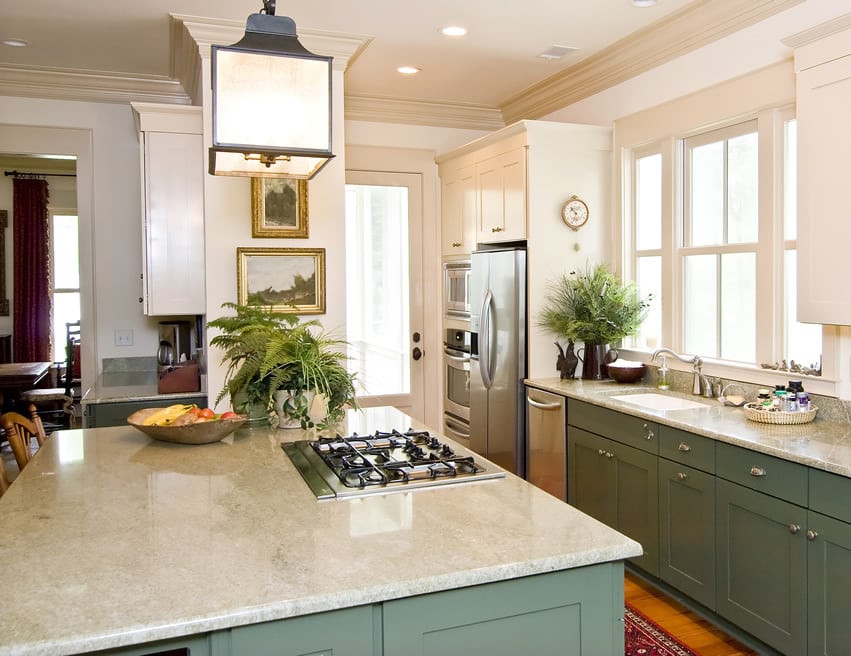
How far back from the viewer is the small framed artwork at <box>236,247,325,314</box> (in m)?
3.90

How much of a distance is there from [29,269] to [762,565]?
811 centimetres

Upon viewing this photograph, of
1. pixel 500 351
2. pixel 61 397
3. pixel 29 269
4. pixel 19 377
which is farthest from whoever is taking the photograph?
pixel 29 269

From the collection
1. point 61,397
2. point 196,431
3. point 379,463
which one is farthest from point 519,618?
point 61,397

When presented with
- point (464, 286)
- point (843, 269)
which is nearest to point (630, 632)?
point (843, 269)

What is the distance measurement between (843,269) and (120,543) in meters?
2.50

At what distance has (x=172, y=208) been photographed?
410cm

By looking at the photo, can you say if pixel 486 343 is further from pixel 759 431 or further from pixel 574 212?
pixel 759 431

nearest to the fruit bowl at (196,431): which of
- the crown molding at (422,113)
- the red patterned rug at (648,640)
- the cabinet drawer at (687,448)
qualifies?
the red patterned rug at (648,640)

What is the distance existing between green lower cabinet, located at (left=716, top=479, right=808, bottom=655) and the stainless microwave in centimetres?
242

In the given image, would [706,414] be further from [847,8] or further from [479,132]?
[479,132]

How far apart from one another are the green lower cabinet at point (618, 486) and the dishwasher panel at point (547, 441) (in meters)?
0.07

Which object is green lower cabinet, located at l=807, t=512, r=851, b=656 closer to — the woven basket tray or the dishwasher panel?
the woven basket tray

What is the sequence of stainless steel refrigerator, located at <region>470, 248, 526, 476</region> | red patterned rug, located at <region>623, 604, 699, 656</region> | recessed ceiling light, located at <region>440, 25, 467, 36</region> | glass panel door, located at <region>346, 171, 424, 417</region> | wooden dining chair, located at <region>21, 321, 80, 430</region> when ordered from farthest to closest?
wooden dining chair, located at <region>21, 321, 80, 430</region> < glass panel door, located at <region>346, 171, 424, 417</region> < stainless steel refrigerator, located at <region>470, 248, 526, 476</region> < recessed ceiling light, located at <region>440, 25, 467, 36</region> < red patterned rug, located at <region>623, 604, 699, 656</region>

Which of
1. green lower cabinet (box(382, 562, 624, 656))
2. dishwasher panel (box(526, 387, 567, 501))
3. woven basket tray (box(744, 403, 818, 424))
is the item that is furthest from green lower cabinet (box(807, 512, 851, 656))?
dishwasher panel (box(526, 387, 567, 501))
